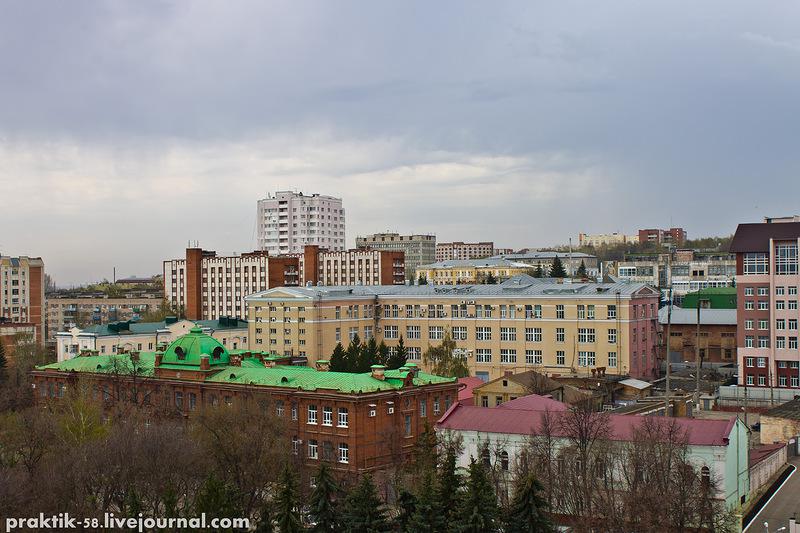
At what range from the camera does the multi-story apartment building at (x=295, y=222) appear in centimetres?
16075

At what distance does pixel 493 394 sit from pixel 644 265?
367 ft

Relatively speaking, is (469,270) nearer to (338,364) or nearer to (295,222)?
(295,222)

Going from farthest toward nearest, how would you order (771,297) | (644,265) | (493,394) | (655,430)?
(644,265) < (771,297) < (493,394) < (655,430)

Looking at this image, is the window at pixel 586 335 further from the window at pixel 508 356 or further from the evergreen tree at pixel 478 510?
the evergreen tree at pixel 478 510

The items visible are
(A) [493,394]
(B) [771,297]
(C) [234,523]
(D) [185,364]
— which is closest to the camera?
(C) [234,523]

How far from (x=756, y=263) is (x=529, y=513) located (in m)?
42.4

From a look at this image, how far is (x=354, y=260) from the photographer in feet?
392

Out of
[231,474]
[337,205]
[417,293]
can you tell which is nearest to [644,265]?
[337,205]

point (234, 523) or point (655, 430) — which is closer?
point (234, 523)

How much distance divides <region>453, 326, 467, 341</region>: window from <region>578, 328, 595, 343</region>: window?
10.2 m

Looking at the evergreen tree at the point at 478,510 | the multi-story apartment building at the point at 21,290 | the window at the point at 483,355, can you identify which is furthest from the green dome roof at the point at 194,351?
the multi-story apartment building at the point at 21,290

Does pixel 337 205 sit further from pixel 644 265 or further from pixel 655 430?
pixel 655 430

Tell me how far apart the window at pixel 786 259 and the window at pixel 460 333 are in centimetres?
2429

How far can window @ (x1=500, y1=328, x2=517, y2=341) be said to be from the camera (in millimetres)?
72269
